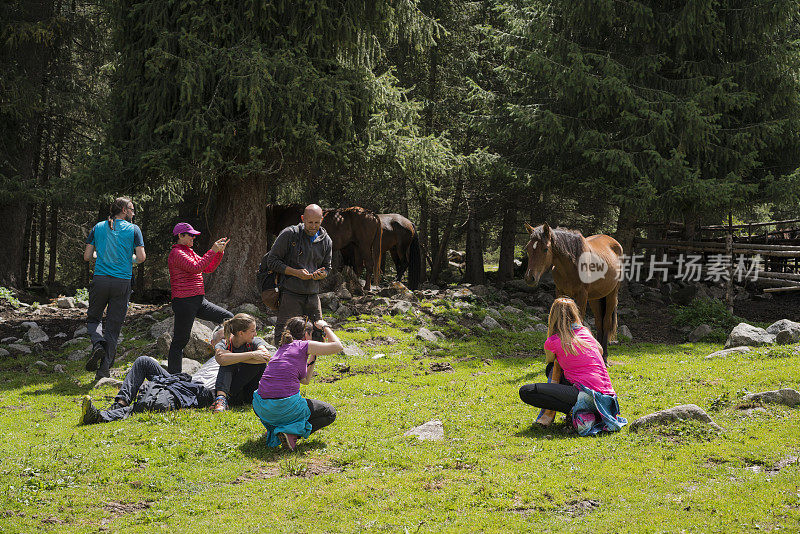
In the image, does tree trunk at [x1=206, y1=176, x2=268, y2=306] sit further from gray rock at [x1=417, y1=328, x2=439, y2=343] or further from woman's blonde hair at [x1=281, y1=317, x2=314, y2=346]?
woman's blonde hair at [x1=281, y1=317, x2=314, y2=346]

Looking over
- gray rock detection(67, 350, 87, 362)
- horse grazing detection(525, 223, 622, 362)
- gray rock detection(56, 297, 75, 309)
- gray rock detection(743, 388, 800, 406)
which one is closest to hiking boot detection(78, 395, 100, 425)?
gray rock detection(67, 350, 87, 362)

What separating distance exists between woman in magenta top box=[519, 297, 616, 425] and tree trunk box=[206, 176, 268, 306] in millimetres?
8995

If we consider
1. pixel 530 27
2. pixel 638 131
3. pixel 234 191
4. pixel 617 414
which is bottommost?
pixel 617 414

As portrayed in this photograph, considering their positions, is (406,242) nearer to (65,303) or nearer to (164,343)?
(65,303)

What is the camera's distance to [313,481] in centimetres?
559

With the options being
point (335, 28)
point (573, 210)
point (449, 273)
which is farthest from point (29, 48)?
point (573, 210)

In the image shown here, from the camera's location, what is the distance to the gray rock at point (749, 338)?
1159cm

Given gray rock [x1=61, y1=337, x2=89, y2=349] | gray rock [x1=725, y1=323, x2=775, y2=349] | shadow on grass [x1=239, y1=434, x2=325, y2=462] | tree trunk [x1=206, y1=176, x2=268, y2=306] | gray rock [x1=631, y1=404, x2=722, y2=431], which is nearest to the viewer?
shadow on grass [x1=239, y1=434, x2=325, y2=462]

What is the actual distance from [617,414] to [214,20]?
11428 millimetres

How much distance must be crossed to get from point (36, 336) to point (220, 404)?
7037 mm

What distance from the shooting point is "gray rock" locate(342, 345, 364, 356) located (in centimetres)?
1121

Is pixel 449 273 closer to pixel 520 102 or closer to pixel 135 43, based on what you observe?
pixel 520 102

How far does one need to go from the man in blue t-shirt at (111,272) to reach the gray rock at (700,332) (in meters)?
11.6

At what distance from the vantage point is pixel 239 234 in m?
14.8
